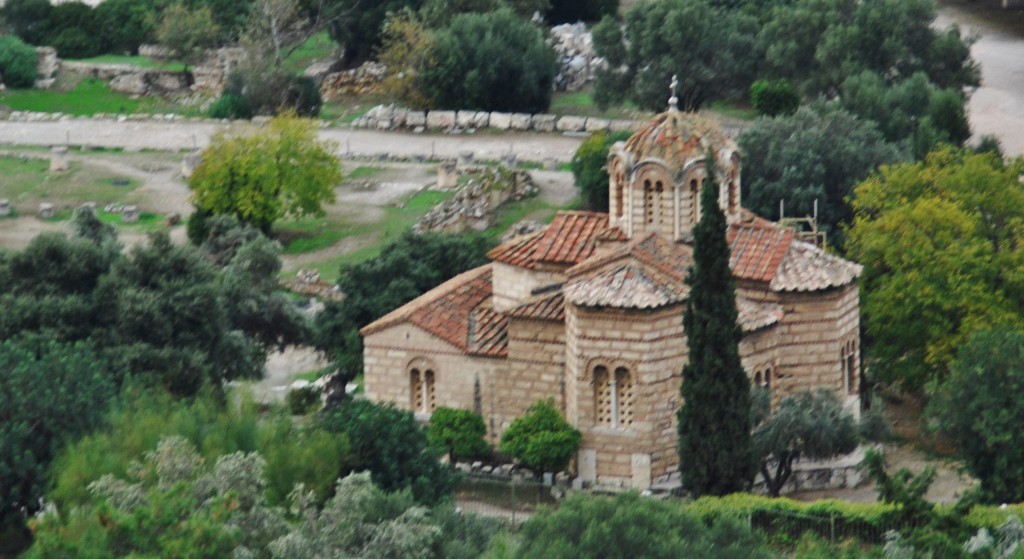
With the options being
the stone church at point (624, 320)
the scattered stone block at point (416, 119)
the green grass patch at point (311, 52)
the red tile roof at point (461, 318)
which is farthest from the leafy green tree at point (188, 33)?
the red tile roof at point (461, 318)

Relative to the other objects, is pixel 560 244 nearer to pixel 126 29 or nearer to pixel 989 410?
pixel 989 410

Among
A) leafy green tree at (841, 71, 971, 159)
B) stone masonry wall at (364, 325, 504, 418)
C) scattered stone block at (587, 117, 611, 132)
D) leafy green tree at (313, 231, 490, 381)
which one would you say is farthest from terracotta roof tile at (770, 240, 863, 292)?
scattered stone block at (587, 117, 611, 132)

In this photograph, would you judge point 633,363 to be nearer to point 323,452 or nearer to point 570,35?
point 323,452

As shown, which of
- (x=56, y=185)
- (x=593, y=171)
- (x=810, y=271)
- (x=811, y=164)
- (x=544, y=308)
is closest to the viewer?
(x=810, y=271)

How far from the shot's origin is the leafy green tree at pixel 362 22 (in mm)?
104062

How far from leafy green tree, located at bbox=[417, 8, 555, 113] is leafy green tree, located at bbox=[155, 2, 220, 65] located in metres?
11.8

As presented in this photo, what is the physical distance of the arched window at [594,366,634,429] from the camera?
6288 cm

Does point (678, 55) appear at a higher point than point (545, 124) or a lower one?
higher

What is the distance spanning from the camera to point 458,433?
2552 inches

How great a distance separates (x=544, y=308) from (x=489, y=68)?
31707 millimetres

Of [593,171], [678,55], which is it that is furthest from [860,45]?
[593,171]

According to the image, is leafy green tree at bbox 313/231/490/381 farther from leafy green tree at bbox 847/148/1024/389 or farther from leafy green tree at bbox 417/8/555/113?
leafy green tree at bbox 417/8/555/113

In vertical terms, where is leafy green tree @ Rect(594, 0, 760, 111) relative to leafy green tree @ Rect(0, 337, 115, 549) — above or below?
above

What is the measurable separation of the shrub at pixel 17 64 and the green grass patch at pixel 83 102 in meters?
0.41
